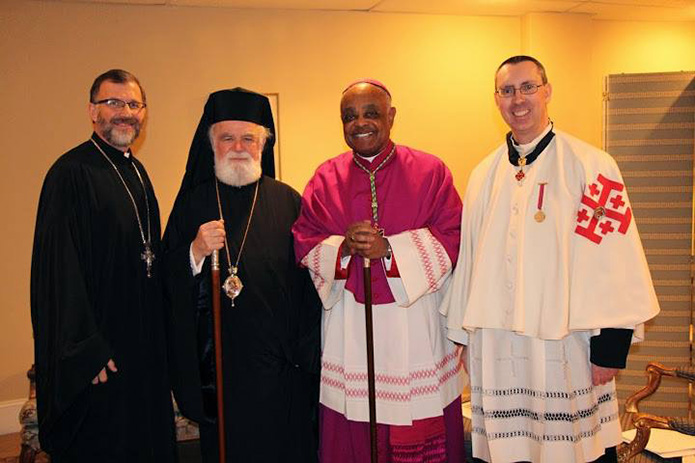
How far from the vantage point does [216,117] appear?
3590mm

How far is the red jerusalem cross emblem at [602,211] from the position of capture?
2846 millimetres

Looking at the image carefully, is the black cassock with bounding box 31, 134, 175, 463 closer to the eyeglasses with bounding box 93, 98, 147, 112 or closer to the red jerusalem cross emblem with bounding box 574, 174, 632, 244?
the eyeglasses with bounding box 93, 98, 147, 112

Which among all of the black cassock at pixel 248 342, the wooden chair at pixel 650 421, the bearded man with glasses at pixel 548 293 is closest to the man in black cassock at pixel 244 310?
the black cassock at pixel 248 342

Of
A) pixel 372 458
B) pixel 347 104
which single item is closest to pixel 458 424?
pixel 372 458

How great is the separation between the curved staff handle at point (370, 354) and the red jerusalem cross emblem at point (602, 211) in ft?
2.95

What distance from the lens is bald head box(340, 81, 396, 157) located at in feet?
10.9

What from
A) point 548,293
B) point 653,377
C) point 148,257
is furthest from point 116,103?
point 653,377

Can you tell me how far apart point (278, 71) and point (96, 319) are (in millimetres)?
3810

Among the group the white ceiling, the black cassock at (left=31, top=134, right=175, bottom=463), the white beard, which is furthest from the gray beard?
the white ceiling

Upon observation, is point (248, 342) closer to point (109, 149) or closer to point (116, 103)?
point (109, 149)

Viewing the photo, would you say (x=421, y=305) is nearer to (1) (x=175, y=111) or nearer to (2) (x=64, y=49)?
(1) (x=175, y=111)

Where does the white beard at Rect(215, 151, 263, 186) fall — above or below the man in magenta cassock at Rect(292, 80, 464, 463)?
above

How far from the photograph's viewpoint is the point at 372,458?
3.21m

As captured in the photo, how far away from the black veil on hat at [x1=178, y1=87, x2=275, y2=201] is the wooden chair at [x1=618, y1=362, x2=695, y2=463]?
240 cm
